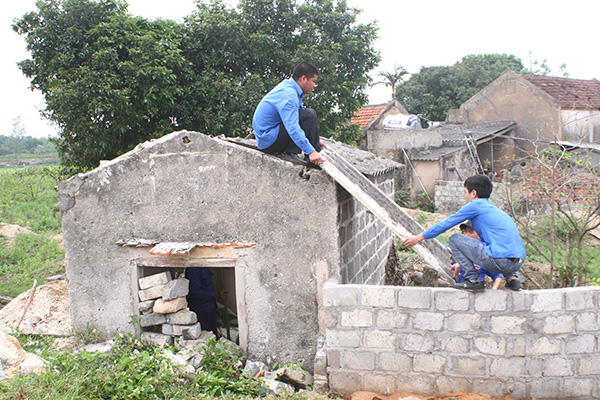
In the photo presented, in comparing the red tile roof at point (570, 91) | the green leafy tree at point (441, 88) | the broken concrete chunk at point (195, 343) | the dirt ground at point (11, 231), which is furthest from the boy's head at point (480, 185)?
the green leafy tree at point (441, 88)

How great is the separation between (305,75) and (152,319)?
3.38 m

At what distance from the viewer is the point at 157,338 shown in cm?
570

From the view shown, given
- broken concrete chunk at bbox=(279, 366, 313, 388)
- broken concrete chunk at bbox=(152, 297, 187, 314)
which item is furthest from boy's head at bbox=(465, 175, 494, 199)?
broken concrete chunk at bbox=(152, 297, 187, 314)

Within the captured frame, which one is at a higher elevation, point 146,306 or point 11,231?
point 11,231

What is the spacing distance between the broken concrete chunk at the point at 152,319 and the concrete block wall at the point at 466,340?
216cm

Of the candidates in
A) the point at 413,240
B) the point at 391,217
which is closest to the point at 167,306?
the point at 391,217

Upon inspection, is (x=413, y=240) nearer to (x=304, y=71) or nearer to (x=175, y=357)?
(x=304, y=71)

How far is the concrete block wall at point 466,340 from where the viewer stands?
447 centimetres

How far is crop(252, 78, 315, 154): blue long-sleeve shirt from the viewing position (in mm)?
5047

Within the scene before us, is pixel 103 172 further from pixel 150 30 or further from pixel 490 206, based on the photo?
pixel 150 30

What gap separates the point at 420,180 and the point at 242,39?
9.88 metres

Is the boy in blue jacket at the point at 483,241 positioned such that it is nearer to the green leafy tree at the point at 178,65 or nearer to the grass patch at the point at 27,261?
the grass patch at the point at 27,261

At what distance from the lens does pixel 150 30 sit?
12664 millimetres

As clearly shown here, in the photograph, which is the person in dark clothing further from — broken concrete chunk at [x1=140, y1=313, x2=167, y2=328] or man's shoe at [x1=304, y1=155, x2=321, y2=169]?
man's shoe at [x1=304, y1=155, x2=321, y2=169]
